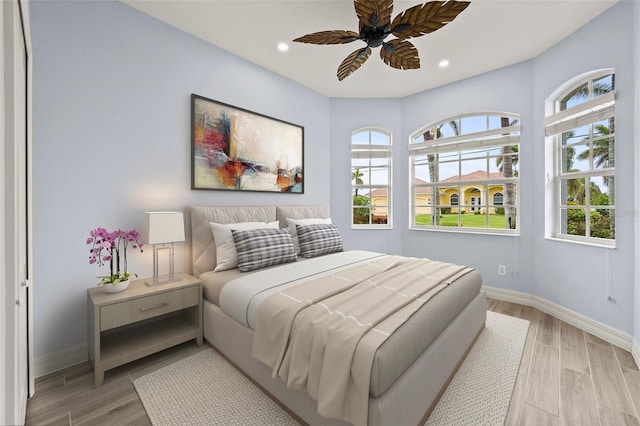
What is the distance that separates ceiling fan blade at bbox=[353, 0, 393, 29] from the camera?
1911 mm

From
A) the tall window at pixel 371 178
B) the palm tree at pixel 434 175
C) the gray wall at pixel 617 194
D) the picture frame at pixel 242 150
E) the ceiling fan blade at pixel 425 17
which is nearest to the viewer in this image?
the ceiling fan blade at pixel 425 17

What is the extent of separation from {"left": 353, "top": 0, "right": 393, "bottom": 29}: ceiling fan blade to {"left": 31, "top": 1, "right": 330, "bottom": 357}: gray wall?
1.73m

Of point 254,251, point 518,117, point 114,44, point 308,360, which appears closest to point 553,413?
point 308,360

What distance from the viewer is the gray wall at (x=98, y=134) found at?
2014 mm

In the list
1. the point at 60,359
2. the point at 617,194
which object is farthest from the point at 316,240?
the point at 617,194

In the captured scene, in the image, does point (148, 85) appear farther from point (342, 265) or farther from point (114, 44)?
point (342, 265)

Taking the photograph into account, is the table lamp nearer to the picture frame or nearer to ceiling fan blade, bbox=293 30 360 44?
the picture frame

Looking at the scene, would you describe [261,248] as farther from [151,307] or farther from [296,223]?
[151,307]

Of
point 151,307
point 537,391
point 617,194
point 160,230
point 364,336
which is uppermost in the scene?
point 617,194

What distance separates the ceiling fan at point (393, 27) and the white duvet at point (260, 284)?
1.94 m

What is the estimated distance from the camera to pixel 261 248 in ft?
8.42

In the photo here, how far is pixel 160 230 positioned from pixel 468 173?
3990 millimetres

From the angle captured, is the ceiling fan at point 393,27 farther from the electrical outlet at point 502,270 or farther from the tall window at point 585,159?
the electrical outlet at point 502,270

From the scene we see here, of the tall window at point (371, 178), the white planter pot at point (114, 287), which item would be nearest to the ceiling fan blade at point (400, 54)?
the tall window at point (371, 178)
